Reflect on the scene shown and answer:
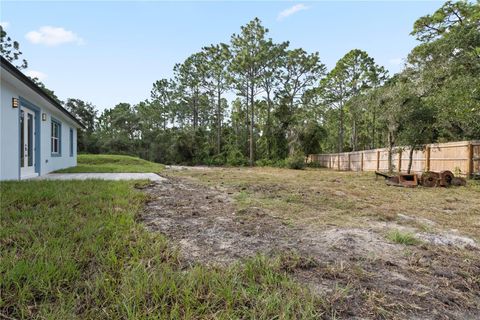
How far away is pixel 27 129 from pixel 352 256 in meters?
8.71

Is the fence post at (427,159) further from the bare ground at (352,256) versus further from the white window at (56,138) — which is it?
the white window at (56,138)

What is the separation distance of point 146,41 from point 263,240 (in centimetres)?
821

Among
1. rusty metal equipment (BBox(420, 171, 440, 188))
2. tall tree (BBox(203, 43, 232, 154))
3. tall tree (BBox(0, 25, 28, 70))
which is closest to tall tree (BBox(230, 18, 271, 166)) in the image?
tall tree (BBox(203, 43, 232, 154))

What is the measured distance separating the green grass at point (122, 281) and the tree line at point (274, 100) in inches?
385

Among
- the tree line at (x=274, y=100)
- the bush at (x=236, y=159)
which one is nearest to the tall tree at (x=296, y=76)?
the tree line at (x=274, y=100)

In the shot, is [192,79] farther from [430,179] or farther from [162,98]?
[430,179]

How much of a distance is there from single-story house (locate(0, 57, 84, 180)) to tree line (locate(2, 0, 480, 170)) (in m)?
11.1

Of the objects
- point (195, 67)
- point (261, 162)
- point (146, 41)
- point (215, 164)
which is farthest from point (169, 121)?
point (146, 41)

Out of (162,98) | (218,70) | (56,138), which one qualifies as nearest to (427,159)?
(56,138)

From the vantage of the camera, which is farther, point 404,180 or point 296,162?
point 296,162

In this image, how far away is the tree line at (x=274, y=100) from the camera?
1216 cm

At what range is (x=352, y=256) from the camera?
2.28 metres

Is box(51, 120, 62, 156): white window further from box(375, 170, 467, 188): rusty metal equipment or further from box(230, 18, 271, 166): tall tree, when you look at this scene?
box(230, 18, 271, 166): tall tree

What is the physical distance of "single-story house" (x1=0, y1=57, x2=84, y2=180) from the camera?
5477 millimetres
